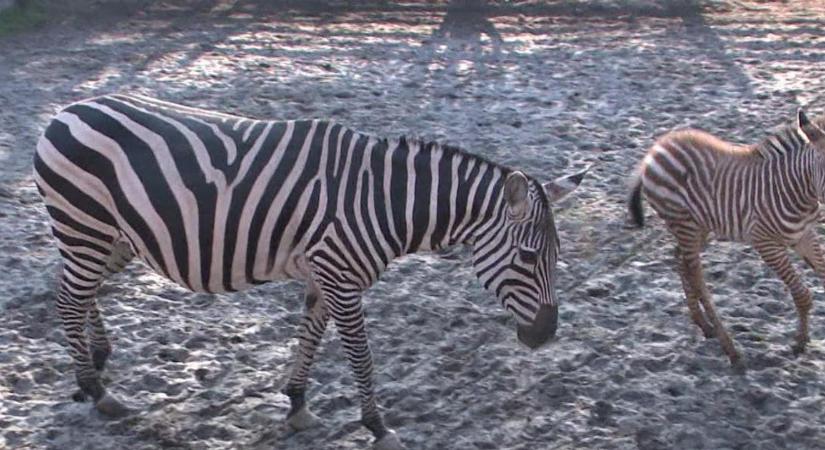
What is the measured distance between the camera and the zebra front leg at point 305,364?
5168 mm

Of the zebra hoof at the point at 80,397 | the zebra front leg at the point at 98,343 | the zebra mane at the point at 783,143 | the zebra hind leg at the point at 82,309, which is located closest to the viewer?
the zebra hind leg at the point at 82,309

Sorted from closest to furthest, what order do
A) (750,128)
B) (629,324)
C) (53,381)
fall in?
(53,381) < (629,324) < (750,128)

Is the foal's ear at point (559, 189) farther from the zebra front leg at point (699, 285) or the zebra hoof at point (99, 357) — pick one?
the zebra hoof at point (99, 357)

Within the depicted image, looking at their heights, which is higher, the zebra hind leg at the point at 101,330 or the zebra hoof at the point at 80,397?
the zebra hind leg at the point at 101,330

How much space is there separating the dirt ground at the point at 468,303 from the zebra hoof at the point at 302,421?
61 millimetres

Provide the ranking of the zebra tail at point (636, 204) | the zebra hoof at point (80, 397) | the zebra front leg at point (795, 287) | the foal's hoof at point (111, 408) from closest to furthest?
the foal's hoof at point (111, 408) < the zebra hoof at point (80, 397) < the zebra front leg at point (795, 287) < the zebra tail at point (636, 204)

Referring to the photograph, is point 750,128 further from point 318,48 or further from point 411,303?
point 318,48

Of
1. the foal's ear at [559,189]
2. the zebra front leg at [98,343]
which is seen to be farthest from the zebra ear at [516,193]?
the zebra front leg at [98,343]

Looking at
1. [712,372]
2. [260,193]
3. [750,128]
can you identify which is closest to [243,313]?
[260,193]

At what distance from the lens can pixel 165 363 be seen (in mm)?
5793

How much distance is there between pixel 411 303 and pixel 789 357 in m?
2.05

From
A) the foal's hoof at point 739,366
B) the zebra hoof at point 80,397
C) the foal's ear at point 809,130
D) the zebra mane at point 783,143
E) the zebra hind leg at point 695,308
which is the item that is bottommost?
the zebra hoof at point 80,397

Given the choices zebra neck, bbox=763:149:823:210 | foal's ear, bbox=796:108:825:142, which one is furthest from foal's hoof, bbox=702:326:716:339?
foal's ear, bbox=796:108:825:142

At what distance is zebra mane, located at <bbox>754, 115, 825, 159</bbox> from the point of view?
19.6ft
